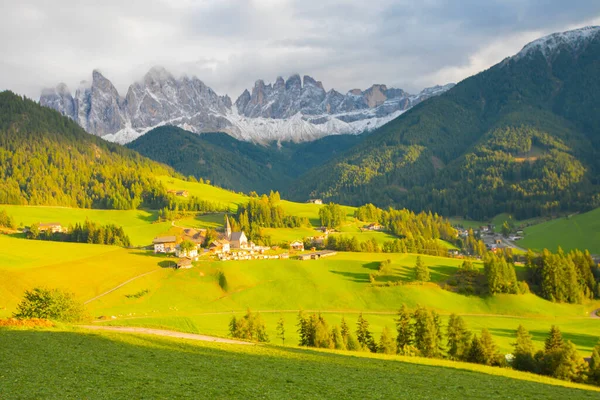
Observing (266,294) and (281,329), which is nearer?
(281,329)

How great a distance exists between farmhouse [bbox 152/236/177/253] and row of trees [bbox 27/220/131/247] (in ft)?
66.7

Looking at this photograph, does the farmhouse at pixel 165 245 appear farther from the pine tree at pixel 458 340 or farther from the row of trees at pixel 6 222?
the pine tree at pixel 458 340

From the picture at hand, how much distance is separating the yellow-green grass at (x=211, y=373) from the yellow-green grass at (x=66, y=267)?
145 feet

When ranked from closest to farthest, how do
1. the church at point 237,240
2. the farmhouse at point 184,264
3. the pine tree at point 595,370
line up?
1. the pine tree at point 595,370
2. the farmhouse at point 184,264
3. the church at point 237,240

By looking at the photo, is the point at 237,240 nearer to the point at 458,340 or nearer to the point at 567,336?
the point at 567,336

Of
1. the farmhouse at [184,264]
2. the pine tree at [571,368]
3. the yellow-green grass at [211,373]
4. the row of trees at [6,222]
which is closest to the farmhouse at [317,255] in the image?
the farmhouse at [184,264]

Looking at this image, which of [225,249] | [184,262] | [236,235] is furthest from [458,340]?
[236,235]

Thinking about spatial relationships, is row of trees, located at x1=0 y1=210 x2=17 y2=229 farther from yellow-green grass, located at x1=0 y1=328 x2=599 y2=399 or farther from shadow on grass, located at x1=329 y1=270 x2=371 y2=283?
yellow-green grass, located at x1=0 y1=328 x2=599 y2=399

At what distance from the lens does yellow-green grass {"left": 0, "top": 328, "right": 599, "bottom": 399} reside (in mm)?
29031

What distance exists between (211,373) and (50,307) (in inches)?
1617

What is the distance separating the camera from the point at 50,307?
64812 mm

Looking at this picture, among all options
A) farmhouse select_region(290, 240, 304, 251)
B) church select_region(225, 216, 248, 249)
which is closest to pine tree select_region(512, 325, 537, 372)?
farmhouse select_region(290, 240, 304, 251)

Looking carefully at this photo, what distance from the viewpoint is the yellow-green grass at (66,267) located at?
96.9 meters

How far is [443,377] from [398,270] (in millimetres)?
82069
